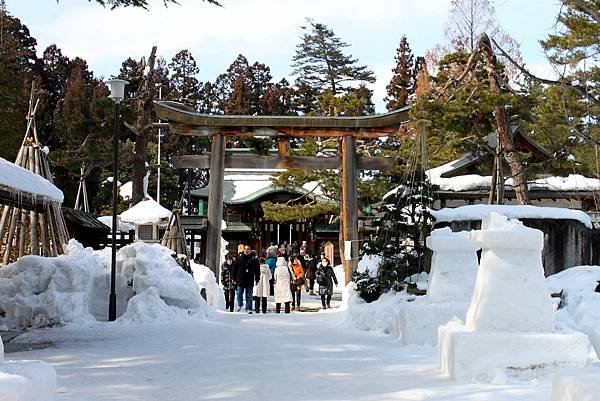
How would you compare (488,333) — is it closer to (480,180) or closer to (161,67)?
(480,180)

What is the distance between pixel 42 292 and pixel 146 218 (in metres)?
12.2

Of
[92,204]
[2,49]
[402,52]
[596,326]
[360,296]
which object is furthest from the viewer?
[402,52]

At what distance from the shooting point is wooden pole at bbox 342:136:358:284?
781 inches

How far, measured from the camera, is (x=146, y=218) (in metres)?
24.7

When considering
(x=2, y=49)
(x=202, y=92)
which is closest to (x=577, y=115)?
(x=2, y=49)

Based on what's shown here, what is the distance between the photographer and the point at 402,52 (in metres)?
44.8

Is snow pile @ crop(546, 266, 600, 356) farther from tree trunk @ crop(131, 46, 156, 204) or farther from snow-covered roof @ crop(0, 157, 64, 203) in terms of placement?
tree trunk @ crop(131, 46, 156, 204)

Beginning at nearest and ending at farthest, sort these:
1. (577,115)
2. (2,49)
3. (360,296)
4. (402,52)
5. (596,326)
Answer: (596,326) → (360,296) → (577,115) → (2,49) → (402,52)

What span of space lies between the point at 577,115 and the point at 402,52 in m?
26.0

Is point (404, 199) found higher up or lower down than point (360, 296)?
higher up

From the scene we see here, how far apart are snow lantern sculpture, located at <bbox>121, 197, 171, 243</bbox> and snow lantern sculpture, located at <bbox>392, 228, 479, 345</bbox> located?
54.6 feet

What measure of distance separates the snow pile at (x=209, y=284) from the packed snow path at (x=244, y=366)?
5.09 metres

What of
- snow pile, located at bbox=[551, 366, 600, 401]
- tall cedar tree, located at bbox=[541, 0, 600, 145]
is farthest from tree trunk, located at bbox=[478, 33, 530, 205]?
snow pile, located at bbox=[551, 366, 600, 401]

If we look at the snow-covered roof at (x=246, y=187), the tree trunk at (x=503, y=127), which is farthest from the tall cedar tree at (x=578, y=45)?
the snow-covered roof at (x=246, y=187)
